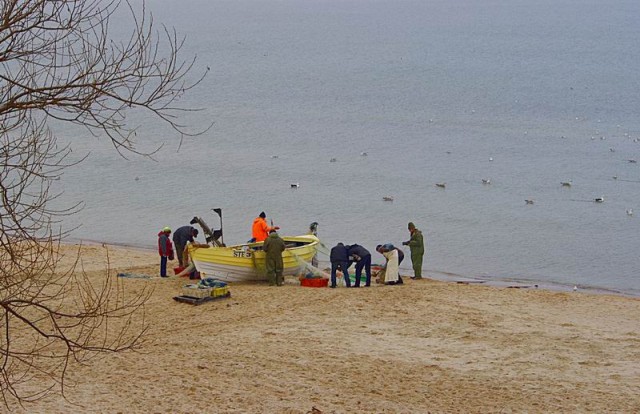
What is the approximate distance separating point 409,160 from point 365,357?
34723 mm

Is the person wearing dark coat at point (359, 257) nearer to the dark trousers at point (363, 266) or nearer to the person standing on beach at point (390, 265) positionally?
the dark trousers at point (363, 266)

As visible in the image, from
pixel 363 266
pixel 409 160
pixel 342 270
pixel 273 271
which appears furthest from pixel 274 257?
pixel 409 160

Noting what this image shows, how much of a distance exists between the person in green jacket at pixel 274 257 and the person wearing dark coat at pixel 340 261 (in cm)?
106

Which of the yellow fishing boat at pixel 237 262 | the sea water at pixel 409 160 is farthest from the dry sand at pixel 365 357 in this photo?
the sea water at pixel 409 160

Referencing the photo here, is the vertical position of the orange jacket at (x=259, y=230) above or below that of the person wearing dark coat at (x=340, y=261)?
above

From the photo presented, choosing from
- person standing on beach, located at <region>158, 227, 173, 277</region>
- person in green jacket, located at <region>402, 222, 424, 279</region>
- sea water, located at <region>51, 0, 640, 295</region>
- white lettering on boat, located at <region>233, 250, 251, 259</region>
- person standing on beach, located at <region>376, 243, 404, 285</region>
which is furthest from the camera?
sea water, located at <region>51, 0, 640, 295</region>

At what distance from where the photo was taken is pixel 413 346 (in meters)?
17.1

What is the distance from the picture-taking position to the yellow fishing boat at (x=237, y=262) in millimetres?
21328

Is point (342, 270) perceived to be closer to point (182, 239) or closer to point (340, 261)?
point (340, 261)

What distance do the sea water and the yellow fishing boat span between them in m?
8.17

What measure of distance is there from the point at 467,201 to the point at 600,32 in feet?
330

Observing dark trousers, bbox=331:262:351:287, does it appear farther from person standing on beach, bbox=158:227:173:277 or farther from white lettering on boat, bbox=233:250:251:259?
person standing on beach, bbox=158:227:173:277

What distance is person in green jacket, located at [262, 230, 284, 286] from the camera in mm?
21406

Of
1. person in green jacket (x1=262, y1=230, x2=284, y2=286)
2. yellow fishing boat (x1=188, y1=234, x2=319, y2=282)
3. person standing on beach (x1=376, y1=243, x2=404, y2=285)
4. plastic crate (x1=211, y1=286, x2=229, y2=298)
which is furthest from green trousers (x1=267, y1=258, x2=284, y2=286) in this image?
person standing on beach (x1=376, y1=243, x2=404, y2=285)
